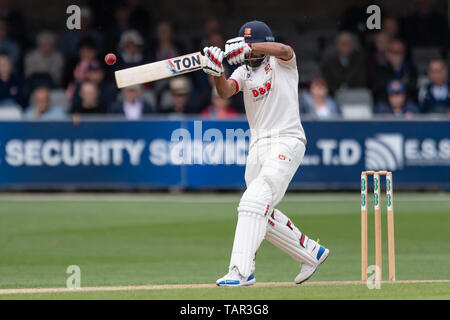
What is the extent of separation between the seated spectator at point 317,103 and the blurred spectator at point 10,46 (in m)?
6.41

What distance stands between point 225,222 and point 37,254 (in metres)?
3.70

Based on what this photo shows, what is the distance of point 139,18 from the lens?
21.9m

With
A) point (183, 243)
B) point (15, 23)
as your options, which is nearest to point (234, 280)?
point (183, 243)

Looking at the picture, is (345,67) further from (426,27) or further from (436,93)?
(426,27)

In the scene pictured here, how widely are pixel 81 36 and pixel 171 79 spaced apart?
2.19m

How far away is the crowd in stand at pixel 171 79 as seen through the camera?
62.8 feet

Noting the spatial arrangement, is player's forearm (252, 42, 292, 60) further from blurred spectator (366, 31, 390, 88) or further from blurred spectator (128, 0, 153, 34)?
blurred spectator (128, 0, 153, 34)

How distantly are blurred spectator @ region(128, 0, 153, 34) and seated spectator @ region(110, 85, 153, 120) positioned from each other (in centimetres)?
284

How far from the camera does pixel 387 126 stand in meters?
18.2

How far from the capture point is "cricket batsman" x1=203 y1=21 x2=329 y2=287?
8.43 meters

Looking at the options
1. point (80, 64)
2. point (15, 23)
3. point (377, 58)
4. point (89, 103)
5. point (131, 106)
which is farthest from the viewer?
point (15, 23)

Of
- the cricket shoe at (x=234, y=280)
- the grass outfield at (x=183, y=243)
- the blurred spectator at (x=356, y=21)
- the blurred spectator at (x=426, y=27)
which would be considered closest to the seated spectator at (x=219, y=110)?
the grass outfield at (x=183, y=243)

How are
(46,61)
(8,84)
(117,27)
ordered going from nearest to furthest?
(8,84)
(46,61)
(117,27)

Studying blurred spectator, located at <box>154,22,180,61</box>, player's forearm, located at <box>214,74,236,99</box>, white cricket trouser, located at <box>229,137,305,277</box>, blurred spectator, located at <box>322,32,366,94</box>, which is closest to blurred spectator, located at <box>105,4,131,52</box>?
blurred spectator, located at <box>154,22,180,61</box>
